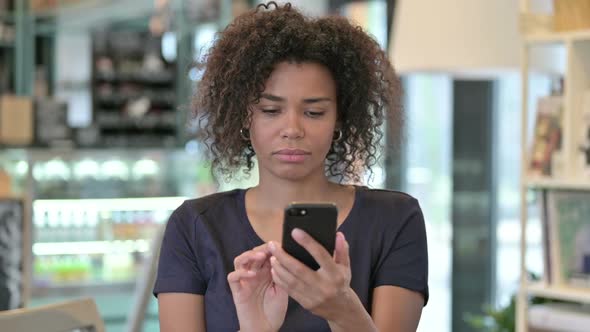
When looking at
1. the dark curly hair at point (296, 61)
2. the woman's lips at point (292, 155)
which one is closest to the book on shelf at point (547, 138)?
the dark curly hair at point (296, 61)

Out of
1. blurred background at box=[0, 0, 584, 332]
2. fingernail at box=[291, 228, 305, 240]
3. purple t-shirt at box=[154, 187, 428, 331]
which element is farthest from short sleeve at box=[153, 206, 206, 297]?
blurred background at box=[0, 0, 584, 332]

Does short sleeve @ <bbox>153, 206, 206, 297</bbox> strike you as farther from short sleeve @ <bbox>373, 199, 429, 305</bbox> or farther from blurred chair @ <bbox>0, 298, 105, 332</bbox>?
short sleeve @ <bbox>373, 199, 429, 305</bbox>

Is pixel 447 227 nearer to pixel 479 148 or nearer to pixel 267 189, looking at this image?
pixel 479 148

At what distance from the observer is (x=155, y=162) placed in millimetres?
6254

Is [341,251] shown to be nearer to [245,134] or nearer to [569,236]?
[245,134]

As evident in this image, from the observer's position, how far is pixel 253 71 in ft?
6.33

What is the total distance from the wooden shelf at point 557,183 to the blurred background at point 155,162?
0.56 meters

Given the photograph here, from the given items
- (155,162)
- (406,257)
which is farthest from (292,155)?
(155,162)

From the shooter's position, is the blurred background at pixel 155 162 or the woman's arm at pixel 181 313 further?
the blurred background at pixel 155 162

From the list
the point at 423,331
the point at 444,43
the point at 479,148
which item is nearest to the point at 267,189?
the point at 444,43

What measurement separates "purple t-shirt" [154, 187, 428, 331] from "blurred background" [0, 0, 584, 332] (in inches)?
71.5

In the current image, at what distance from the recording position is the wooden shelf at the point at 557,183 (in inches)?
123

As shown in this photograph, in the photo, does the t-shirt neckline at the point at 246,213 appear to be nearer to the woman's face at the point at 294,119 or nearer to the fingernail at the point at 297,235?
the woman's face at the point at 294,119

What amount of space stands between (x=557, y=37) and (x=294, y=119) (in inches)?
62.3
